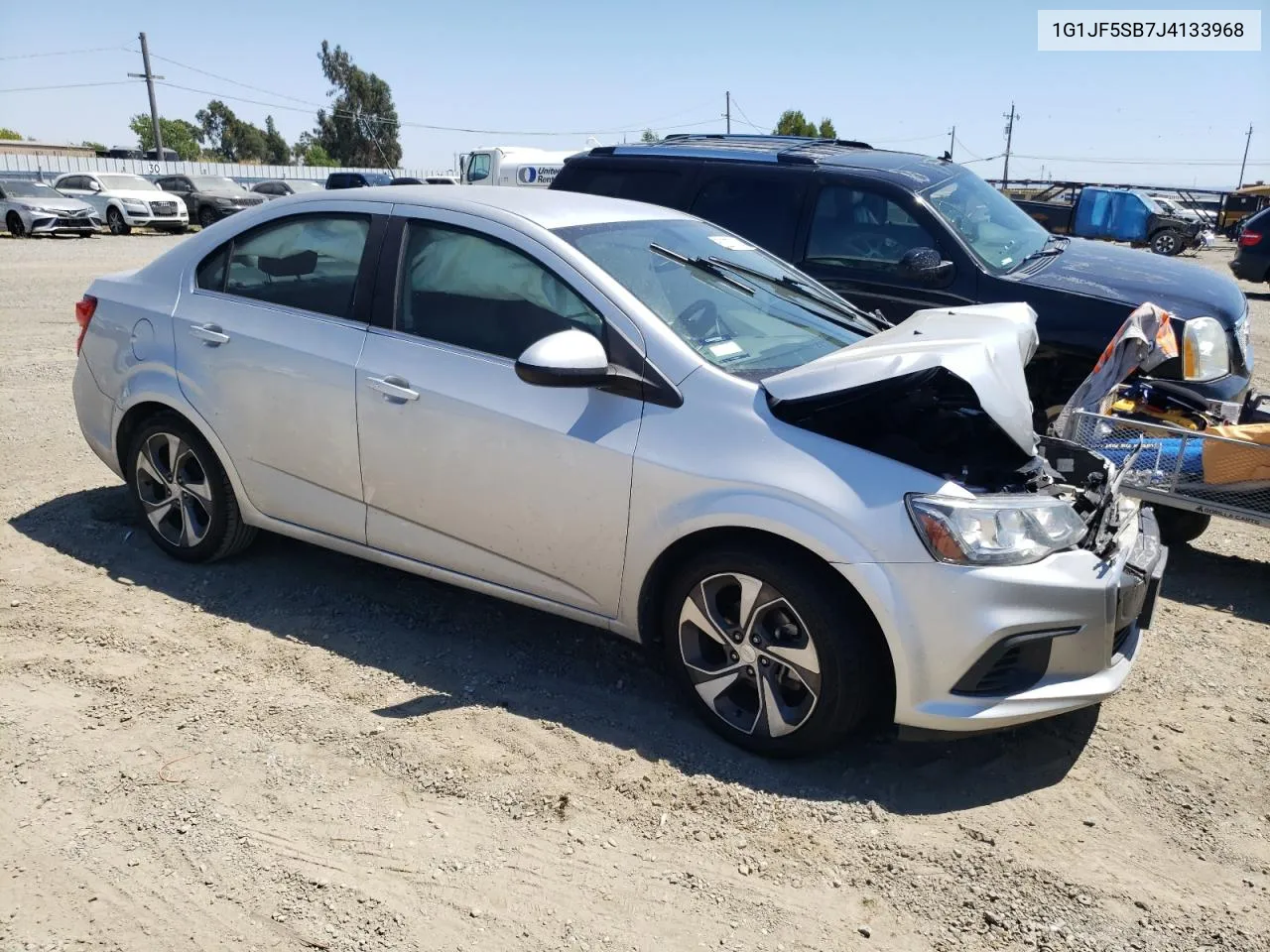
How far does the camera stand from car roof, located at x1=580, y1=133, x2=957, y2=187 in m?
6.25

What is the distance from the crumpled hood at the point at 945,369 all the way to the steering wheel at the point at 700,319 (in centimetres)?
33

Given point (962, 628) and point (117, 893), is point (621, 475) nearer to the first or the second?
point (962, 628)

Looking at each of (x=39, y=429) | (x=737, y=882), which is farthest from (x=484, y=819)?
(x=39, y=429)

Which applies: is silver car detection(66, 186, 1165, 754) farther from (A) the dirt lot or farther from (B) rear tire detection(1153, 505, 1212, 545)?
(B) rear tire detection(1153, 505, 1212, 545)

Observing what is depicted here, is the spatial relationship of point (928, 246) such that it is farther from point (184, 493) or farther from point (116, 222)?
point (116, 222)

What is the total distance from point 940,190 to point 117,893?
5687 millimetres

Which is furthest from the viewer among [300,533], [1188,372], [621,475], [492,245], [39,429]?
[39,429]

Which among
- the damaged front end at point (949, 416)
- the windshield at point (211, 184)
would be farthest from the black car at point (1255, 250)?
the windshield at point (211, 184)

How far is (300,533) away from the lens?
4.24 m

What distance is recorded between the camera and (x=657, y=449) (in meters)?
3.24

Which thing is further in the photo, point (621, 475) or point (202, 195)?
point (202, 195)

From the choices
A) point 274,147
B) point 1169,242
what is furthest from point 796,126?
point 274,147

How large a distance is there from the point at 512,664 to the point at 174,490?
6.25 ft

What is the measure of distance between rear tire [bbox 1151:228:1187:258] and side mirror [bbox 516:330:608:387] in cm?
2951
